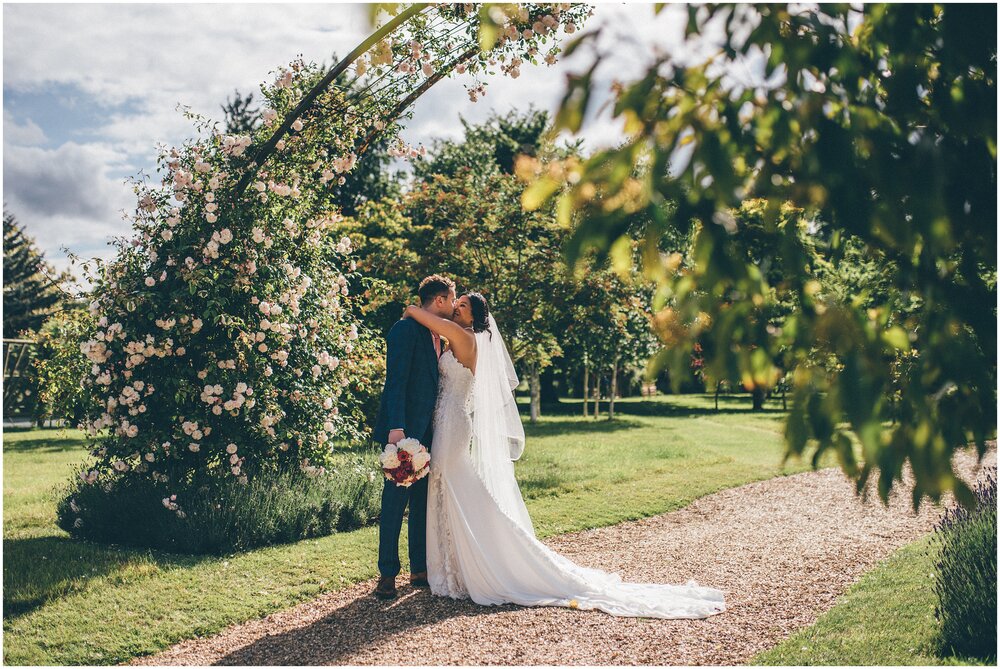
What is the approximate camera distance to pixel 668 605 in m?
4.95

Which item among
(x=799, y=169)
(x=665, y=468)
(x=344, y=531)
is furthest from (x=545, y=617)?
(x=665, y=468)

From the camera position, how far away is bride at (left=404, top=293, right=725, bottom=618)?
5.11 m

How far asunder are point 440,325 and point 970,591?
3652 mm

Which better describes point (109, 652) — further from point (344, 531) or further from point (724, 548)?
point (724, 548)

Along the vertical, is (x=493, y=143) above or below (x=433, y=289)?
above

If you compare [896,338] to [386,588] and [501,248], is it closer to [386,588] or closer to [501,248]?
[386,588]

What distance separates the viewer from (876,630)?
445 cm

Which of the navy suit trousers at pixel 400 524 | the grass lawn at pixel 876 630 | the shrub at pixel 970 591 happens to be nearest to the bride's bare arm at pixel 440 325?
the navy suit trousers at pixel 400 524

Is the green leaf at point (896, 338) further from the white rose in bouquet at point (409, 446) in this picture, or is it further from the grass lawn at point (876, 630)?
the white rose in bouquet at point (409, 446)

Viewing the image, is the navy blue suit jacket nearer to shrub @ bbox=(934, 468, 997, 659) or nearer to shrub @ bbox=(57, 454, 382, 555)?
shrub @ bbox=(57, 454, 382, 555)

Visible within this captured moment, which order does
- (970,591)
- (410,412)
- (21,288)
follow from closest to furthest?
(970,591), (410,412), (21,288)

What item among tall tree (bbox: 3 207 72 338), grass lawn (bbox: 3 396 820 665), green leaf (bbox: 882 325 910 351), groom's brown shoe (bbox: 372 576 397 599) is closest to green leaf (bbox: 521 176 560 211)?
green leaf (bbox: 882 325 910 351)

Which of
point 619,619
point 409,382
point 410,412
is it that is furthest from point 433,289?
point 619,619

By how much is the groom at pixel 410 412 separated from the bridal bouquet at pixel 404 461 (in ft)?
0.37
